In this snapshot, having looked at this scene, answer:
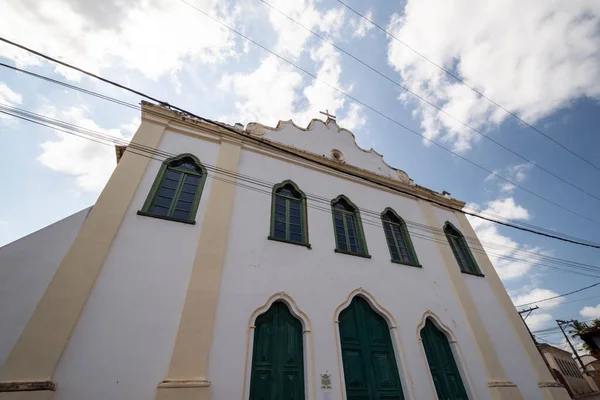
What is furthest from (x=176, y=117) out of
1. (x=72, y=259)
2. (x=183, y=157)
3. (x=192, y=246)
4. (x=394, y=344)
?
(x=394, y=344)

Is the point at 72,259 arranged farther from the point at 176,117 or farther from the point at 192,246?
the point at 176,117

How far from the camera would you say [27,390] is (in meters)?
3.43

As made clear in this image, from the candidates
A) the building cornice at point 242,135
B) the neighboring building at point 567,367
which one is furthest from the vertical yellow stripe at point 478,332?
the neighboring building at point 567,367

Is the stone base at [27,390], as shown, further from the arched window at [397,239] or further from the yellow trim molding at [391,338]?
the arched window at [397,239]

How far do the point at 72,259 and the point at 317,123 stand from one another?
8.91 m

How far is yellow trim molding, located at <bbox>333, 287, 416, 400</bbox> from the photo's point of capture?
551 cm

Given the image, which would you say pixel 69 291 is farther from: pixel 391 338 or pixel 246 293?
pixel 391 338

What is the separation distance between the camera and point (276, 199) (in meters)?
7.60

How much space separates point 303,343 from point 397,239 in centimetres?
481

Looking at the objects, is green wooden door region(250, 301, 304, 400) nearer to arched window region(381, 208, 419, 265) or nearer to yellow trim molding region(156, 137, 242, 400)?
yellow trim molding region(156, 137, 242, 400)

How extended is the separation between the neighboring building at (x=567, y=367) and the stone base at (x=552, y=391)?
31768 mm

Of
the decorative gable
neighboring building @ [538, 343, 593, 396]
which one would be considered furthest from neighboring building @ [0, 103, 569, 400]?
neighboring building @ [538, 343, 593, 396]

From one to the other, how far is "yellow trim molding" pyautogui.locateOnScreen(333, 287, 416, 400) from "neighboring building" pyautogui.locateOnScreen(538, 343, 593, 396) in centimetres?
3613

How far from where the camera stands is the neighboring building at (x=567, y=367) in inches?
1200
